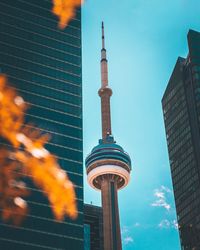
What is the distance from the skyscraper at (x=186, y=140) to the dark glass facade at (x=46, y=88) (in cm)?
4913

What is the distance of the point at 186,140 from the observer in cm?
18288

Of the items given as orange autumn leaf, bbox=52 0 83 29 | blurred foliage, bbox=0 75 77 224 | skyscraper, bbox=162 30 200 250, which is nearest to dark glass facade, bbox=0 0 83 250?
orange autumn leaf, bbox=52 0 83 29

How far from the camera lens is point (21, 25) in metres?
152

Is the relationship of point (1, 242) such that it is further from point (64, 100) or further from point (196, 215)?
point (196, 215)

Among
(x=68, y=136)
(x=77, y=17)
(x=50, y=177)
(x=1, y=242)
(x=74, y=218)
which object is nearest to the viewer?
(x=50, y=177)

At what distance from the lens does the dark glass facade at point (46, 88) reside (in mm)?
125625

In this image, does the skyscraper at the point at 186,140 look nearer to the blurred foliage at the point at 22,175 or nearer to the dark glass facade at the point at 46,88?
the blurred foliage at the point at 22,175

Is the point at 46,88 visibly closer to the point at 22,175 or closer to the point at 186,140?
the point at 22,175

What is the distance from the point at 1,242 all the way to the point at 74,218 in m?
21.0

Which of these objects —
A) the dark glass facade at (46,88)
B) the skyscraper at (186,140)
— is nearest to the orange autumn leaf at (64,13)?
the dark glass facade at (46,88)

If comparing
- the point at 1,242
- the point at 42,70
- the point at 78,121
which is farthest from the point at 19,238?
the point at 42,70

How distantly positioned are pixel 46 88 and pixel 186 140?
203 feet

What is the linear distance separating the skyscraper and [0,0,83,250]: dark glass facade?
49127 millimetres

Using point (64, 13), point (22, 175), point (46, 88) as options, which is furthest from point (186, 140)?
point (22, 175)
